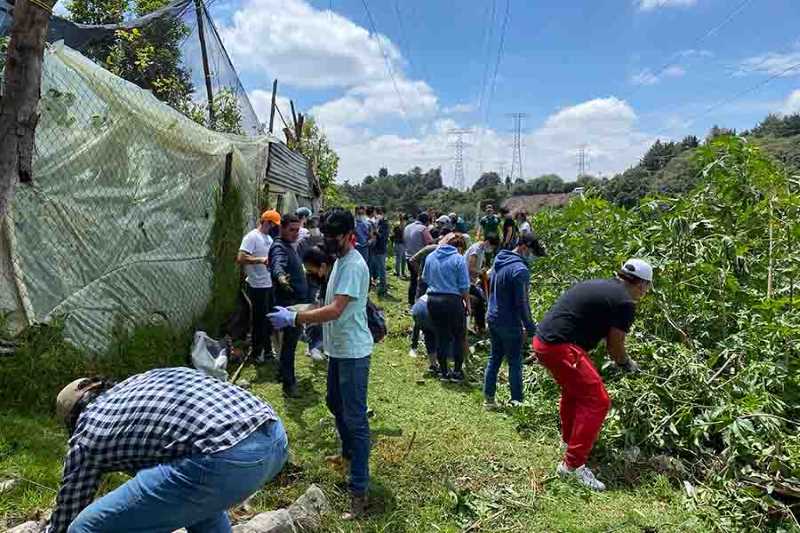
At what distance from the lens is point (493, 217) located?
11.1 meters

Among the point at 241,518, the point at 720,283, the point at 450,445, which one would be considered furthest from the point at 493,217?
the point at 241,518

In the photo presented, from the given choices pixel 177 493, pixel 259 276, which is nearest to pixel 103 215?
pixel 259 276

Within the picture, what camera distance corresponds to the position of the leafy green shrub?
382cm

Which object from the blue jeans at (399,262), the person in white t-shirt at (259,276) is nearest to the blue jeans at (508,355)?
the person in white t-shirt at (259,276)

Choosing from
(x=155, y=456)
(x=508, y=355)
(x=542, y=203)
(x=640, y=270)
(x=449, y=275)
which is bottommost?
(x=508, y=355)

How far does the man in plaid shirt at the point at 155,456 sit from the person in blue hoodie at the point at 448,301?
436 centimetres

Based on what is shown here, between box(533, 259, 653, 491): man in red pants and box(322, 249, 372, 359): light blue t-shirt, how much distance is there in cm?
146

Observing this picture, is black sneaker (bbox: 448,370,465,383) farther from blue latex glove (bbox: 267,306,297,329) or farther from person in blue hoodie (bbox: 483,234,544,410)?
blue latex glove (bbox: 267,306,297,329)

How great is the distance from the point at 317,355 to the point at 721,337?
173 inches

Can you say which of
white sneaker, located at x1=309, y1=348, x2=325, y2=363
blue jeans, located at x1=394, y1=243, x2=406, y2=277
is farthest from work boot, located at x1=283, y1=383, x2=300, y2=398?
blue jeans, located at x1=394, y1=243, x2=406, y2=277

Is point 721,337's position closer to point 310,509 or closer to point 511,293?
point 511,293

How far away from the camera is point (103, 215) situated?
5621mm

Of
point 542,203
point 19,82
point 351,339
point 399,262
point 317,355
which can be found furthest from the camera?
point 542,203

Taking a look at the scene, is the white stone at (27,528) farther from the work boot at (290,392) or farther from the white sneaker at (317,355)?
the white sneaker at (317,355)
